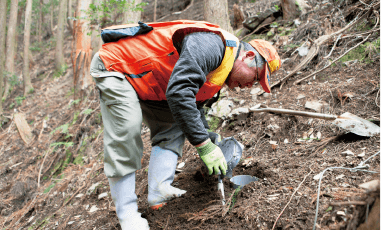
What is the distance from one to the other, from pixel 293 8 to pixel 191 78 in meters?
4.05

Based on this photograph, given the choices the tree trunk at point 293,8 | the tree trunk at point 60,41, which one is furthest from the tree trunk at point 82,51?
the tree trunk at point 60,41

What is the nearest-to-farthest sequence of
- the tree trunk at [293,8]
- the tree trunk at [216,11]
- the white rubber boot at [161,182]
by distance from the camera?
the white rubber boot at [161,182] → the tree trunk at [216,11] → the tree trunk at [293,8]

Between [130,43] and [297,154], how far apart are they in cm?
185

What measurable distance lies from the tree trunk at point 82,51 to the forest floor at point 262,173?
0.75 m

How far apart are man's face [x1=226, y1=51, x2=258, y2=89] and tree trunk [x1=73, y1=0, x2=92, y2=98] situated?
4.63 metres

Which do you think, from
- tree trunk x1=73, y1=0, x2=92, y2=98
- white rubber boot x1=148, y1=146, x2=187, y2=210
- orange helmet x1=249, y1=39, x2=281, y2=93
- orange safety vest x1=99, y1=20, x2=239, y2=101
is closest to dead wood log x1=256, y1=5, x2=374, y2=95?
orange helmet x1=249, y1=39, x2=281, y2=93

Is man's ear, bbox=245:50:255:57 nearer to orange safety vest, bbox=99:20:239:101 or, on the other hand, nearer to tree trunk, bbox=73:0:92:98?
orange safety vest, bbox=99:20:239:101

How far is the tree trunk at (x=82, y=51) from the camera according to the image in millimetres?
5551

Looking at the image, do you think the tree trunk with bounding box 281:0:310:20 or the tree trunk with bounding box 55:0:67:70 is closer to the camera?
the tree trunk with bounding box 281:0:310:20

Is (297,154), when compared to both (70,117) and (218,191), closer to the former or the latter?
(218,191)

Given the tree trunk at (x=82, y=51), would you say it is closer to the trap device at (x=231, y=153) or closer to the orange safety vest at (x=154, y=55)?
the orange safety vest at (x=154, y=55)

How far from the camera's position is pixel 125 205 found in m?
1.86

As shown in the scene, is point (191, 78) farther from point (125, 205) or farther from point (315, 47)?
point (315, 47)

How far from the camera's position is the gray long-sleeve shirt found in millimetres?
1563
